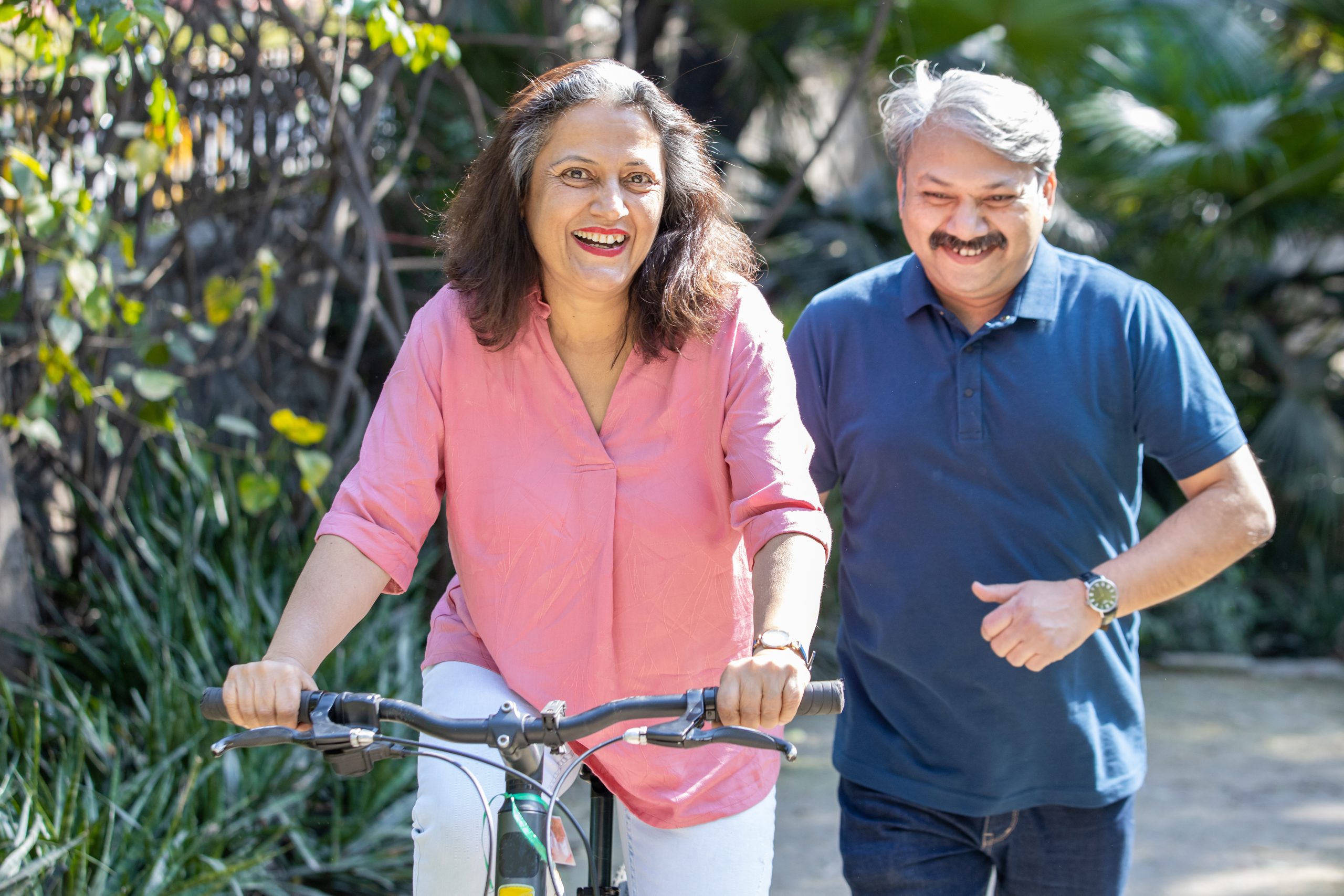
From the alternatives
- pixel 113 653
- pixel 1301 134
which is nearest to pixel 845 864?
pixel 113 653

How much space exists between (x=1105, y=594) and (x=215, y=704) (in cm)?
150

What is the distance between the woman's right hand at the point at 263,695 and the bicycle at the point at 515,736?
2 cm

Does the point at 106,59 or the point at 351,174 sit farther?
the point at 351,174

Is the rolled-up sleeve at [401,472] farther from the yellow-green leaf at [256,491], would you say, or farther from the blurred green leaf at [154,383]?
the yellow-green leaf at [256,491]

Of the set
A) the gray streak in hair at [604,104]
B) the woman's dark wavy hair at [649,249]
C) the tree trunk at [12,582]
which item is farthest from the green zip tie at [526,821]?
the tree trunk at [12,582]

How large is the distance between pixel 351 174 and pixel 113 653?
75.4 inches

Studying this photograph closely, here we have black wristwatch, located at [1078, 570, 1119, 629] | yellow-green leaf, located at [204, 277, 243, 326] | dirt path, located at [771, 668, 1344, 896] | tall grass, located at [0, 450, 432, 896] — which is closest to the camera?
black wristwatch, located at [1078, 570, 1119, 629]

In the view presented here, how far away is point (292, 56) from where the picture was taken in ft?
17.4

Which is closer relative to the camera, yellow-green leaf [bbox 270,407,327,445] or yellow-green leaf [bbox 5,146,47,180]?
yellow-green leaf [bbox 5,146,47,180]

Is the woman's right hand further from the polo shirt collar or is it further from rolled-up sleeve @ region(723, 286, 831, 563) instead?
the polo shirt collar

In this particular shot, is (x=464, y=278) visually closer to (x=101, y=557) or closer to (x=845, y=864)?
(x=845, y=864)

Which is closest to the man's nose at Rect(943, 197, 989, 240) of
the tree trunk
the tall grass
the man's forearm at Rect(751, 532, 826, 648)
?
the man's forearm at Rect(751, 532, 826, 648)

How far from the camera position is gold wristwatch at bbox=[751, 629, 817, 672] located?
1.80 meters

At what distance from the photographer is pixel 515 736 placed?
5.38 feet
